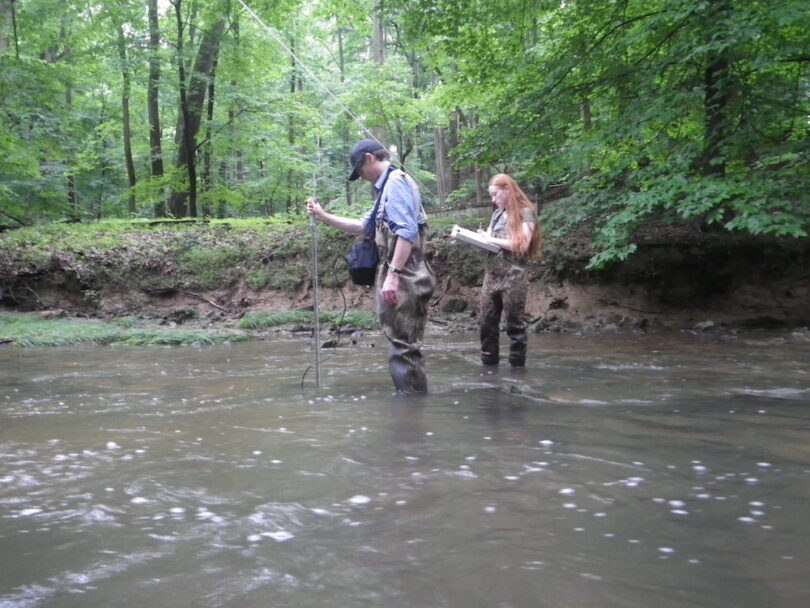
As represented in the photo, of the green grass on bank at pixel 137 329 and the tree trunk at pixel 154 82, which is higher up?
the tree trunk at pixel 154 82

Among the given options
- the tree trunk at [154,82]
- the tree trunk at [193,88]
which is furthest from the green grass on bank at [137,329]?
the tree trunk at [154,82]

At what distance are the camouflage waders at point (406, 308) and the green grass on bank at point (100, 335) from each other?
6.42 metres

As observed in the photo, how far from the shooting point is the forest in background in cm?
866

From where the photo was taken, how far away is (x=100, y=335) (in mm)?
11742

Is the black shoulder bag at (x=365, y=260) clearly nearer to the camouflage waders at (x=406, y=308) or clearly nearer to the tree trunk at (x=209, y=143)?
the camouflage waders at (x=406, y=308)

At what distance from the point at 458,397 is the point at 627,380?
1876 mm

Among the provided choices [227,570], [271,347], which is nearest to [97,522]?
[227,570]

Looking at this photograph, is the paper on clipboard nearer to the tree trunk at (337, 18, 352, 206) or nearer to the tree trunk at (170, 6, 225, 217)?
the tree trunk at (170, 6, 225, 217)

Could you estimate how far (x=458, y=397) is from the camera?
5.80 metres

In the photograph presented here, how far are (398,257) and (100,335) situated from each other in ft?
26.8

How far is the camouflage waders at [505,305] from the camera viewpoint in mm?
7414

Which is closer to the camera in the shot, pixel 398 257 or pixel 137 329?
pixel 398 257

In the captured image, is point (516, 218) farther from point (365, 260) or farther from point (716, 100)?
point (716, 100)

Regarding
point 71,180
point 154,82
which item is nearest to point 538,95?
point 154,82
